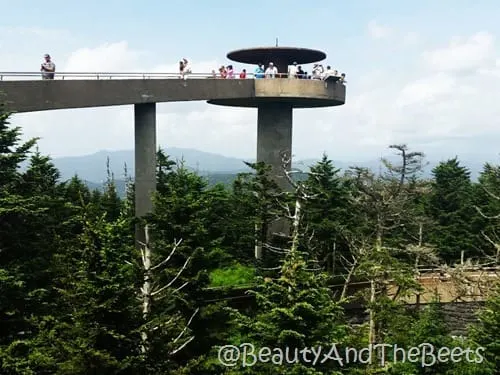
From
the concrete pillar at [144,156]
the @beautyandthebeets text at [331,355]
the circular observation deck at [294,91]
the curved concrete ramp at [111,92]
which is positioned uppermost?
the circular observation deck at [294,91]

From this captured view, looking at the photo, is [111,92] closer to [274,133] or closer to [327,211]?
[327,211]

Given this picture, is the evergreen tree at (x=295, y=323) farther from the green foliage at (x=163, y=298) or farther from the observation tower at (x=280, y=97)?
the observation tower at (x=280, y=97)

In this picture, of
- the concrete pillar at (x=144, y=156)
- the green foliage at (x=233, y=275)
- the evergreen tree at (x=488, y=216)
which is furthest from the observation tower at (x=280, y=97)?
the evergreen tree at (x=488, y=216)

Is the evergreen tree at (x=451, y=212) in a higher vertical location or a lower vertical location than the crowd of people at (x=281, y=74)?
lower

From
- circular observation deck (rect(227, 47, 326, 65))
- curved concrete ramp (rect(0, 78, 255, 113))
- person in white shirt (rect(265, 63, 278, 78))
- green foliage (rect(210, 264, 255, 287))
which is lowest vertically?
green foliage (rect(210, 264, 255, 287))

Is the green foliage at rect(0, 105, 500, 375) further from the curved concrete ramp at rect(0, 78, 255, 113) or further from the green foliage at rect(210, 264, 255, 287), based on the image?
the green foliage at rect(210, 264, 255, 287)

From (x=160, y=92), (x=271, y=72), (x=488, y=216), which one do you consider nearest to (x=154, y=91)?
(x=160, y=92)

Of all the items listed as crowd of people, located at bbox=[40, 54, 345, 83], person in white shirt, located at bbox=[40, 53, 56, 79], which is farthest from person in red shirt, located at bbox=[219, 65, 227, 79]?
person in white shirt, located at bbox=[40, 53, 56, 79]

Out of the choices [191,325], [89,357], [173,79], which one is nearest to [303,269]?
[89,357]
